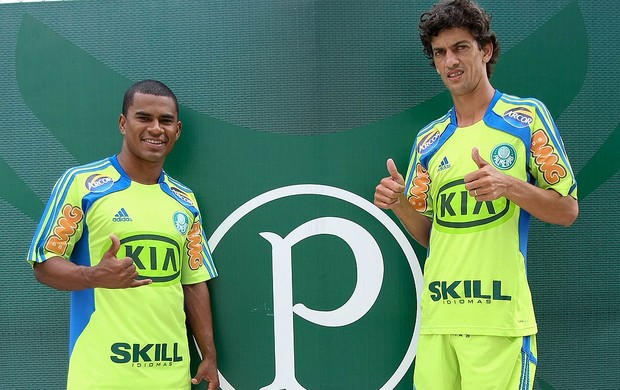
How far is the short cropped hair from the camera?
2912 mm

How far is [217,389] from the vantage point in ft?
10.2

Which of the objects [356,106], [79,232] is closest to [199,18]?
[356,106]

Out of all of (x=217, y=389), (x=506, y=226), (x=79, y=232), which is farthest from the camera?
(x=217, y=389)

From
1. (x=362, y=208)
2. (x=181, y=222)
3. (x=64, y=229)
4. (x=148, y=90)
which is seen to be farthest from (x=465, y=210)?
(x=64, y=229)

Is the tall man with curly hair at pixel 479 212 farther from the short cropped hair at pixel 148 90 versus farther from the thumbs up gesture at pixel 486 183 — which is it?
the short cropped hair at pixel 148 90

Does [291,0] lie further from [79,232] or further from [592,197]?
[592,197]

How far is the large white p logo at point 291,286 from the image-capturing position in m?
3.13

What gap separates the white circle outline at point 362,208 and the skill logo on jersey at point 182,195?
0.77 ft

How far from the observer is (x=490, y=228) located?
2.49 metres

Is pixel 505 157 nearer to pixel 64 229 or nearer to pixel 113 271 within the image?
pixel 113 271

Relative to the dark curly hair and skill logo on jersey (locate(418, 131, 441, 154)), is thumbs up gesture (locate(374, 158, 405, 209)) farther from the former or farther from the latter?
the dark curly hair

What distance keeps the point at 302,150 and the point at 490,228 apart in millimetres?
1054

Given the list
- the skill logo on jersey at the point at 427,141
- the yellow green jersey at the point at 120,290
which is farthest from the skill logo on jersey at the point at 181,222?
the skill logo on jersey at the point at 427,141

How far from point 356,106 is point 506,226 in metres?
1.02
